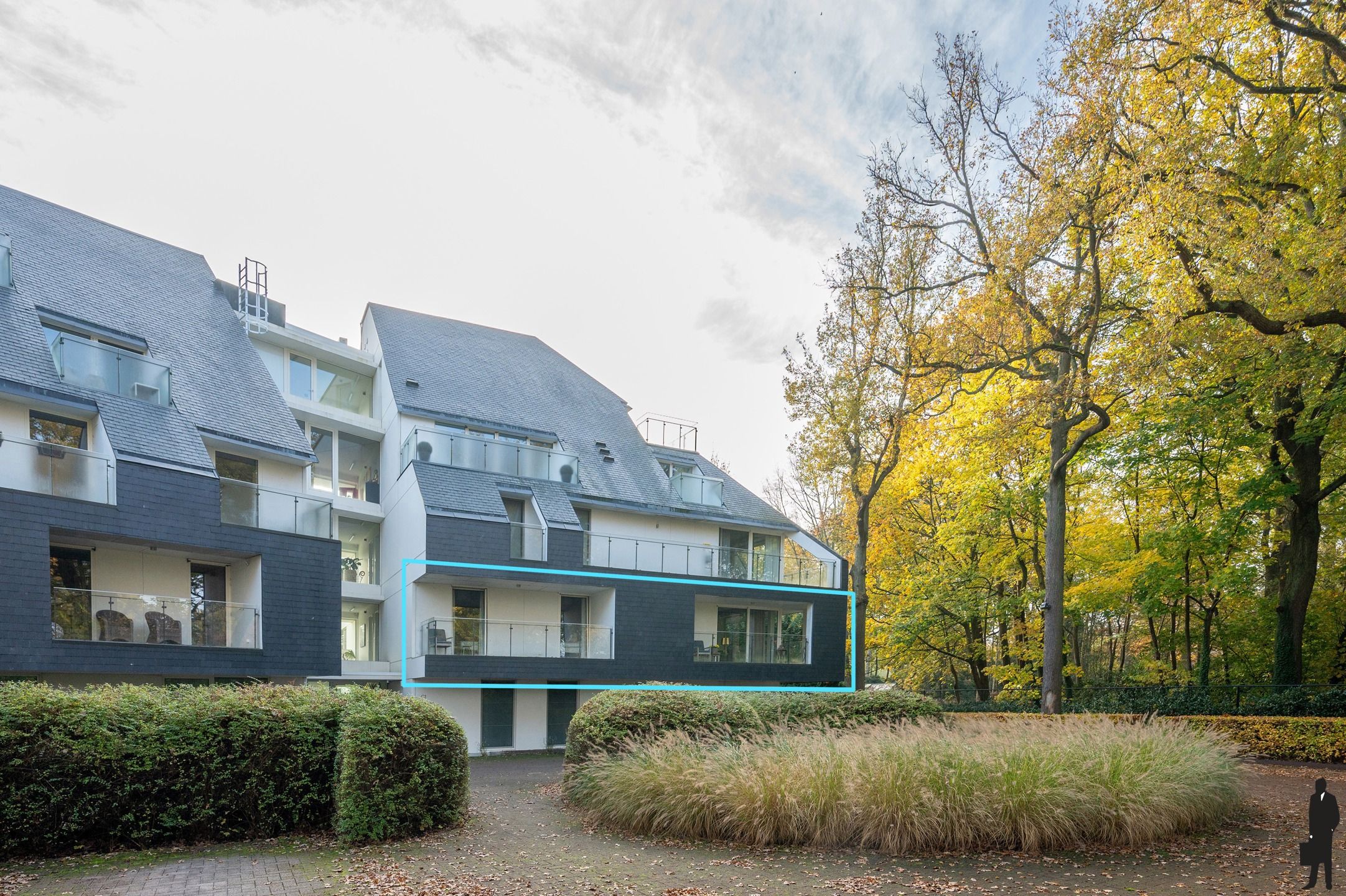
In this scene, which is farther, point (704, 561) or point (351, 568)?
point (704, 561)

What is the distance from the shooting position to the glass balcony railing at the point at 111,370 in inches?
599

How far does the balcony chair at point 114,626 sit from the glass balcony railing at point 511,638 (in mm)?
6493

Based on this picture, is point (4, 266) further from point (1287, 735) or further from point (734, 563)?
point (1287, 735)

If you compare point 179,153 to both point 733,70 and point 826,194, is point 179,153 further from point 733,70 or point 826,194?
point 826,194

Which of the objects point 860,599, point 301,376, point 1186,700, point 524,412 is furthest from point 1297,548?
point 301,376

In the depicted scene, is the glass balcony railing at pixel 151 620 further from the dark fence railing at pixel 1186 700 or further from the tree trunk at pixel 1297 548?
the tree trunk at pixel 1297 548

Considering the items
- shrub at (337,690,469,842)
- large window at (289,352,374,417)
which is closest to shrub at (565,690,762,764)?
shrub at (337,690,469,842)

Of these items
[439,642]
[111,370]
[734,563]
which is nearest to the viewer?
[111,370]

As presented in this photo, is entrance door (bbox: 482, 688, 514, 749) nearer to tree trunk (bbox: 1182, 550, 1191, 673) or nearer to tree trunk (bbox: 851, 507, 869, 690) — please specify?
tree trunk (bbox: 851, 507, 869, 690)

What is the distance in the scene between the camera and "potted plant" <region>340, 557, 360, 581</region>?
21875 mm

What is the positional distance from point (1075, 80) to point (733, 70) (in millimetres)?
5766

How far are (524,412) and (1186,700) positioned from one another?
1873 cm

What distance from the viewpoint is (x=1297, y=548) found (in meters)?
17.8

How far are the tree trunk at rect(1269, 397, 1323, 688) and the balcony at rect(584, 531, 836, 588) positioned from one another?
11.7 metres
